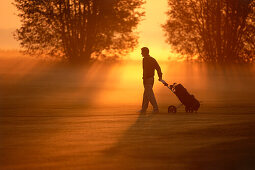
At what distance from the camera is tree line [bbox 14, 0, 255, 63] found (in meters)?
45.3

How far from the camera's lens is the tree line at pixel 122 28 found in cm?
4528

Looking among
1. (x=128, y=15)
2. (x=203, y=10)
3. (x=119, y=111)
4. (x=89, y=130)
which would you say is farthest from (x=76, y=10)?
(x=89, y=130)

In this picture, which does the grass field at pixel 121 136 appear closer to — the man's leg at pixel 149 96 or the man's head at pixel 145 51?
the man's leg at pixel 149 96

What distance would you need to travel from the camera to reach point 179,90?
58.5 ft

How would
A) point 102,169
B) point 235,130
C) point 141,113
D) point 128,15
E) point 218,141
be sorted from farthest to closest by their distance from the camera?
point 128,15, point 141,113, point 235,130, point 218,141, point 102,169

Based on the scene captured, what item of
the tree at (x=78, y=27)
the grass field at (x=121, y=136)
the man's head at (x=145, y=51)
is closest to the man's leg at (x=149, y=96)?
the grass field at (x=121, y=136)

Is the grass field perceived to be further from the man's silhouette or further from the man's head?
the man's head

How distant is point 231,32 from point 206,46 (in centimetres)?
210

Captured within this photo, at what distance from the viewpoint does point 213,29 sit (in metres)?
46.4

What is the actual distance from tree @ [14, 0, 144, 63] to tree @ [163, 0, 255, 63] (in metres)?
3.50

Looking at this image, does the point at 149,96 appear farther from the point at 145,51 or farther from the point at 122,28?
the point at 122,28

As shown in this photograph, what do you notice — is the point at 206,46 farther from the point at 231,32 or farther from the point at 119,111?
the point at 119,111

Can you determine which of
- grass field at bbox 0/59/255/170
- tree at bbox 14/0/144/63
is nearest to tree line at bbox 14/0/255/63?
tree at bbox 14/0/144/63

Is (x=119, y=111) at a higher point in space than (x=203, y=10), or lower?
lower
